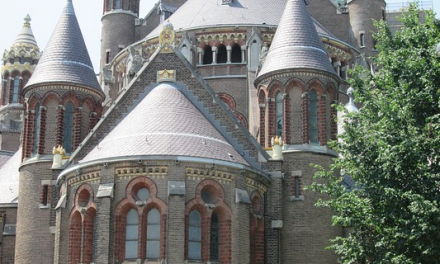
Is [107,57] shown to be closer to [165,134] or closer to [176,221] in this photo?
[165,134]

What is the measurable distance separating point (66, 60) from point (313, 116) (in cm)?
1415

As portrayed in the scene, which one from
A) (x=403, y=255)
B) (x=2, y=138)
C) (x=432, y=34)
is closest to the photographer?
(x=403, y=255)

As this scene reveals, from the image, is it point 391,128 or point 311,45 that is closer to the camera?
point 391,128

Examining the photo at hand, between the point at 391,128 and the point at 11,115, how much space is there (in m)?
54.3

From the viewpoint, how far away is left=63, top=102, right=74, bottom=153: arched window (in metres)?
46.2

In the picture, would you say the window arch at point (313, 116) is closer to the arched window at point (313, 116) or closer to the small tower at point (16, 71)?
the arched window at point (313, 116)

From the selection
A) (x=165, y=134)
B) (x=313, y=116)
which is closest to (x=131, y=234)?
(x=165, y=134)

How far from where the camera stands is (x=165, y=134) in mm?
38719

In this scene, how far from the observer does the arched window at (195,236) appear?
3697 cm

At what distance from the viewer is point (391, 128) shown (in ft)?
102

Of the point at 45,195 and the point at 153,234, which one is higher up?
the point at 45,195

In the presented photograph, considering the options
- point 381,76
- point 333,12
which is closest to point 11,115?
point 333,12

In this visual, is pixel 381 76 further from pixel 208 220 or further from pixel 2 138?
pixel 2 138

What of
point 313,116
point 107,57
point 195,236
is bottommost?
point 195,236
